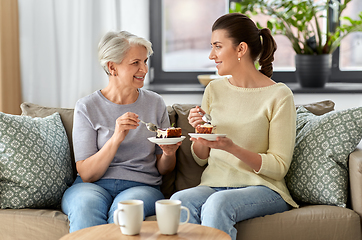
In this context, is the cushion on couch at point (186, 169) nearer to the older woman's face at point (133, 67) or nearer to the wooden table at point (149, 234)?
the older woman's face at point (133, 67)

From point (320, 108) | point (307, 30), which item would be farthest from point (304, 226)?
point (307, 30)

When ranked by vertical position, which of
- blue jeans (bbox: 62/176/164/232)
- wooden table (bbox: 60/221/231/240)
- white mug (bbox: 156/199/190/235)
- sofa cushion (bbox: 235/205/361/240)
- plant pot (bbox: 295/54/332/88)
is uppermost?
plant pot (bbox: 295/54/332/88)

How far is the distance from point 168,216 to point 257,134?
744 mm

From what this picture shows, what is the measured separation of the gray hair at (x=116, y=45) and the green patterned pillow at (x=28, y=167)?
0.45m

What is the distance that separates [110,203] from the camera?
1.75 meters

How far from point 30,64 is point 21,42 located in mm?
153

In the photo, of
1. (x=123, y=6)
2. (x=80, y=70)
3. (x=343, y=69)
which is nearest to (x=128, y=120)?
(x=80, y=70)

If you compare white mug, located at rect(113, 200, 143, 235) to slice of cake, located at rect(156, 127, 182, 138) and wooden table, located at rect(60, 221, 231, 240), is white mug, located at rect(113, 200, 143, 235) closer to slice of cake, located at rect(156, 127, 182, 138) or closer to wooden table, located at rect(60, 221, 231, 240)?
wooden table, located at rect(60, 221, 231, 240)

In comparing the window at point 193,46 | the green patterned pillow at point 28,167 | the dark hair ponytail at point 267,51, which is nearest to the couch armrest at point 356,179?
the dark hair ponytail at point 267,51

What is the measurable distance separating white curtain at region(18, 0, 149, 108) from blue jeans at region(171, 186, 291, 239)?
146cm

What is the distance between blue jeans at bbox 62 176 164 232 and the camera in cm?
156

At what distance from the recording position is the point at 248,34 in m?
1.80

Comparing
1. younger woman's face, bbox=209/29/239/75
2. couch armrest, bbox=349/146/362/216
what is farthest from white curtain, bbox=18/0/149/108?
couch armrest, bbox=349/146/362/216

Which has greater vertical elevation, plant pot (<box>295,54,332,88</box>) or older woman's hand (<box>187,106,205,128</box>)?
plant pot (<box>295,54,332,88</box>)
